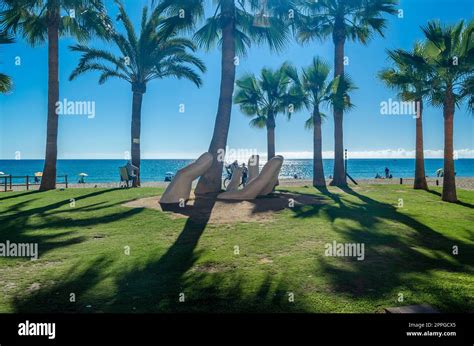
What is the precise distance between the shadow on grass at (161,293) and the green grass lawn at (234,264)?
0.05ft

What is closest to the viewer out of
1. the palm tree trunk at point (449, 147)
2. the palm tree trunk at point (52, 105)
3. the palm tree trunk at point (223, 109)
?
→ the palm tree trunk at point (223, 109)

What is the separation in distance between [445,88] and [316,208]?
8973mm

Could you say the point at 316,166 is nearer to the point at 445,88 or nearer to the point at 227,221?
the point at 445,88

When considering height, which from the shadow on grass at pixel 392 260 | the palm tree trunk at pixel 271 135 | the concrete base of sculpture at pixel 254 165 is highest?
the palm tree trunk at pixel 271 135

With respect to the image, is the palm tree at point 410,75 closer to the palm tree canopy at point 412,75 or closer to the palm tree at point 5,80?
the palm tree canopy at point 412,75

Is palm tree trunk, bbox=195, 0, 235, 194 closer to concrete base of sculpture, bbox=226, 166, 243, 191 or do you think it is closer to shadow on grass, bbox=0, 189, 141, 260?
concrete base of sculpture, bbox=226, 166, 243, 191

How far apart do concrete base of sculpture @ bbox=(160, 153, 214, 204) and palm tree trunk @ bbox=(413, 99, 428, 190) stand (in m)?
13.4

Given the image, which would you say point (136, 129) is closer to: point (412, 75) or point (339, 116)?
point (339, 116)

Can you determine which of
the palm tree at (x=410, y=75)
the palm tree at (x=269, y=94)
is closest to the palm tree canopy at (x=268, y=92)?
the palm tree at (x=269, y=94)

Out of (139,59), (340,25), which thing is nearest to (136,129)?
(139,59)

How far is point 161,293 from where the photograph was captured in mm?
4547

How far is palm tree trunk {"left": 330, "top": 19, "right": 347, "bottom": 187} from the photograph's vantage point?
67.3 ft

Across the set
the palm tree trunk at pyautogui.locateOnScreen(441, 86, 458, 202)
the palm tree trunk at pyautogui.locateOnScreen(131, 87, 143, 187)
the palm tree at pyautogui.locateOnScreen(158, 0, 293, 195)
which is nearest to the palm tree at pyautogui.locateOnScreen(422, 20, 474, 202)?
the palm tree trunk at pyautogui.locateOnScreen(441, 86, 458, 202)

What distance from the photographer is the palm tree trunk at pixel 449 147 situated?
14617 millimetres
